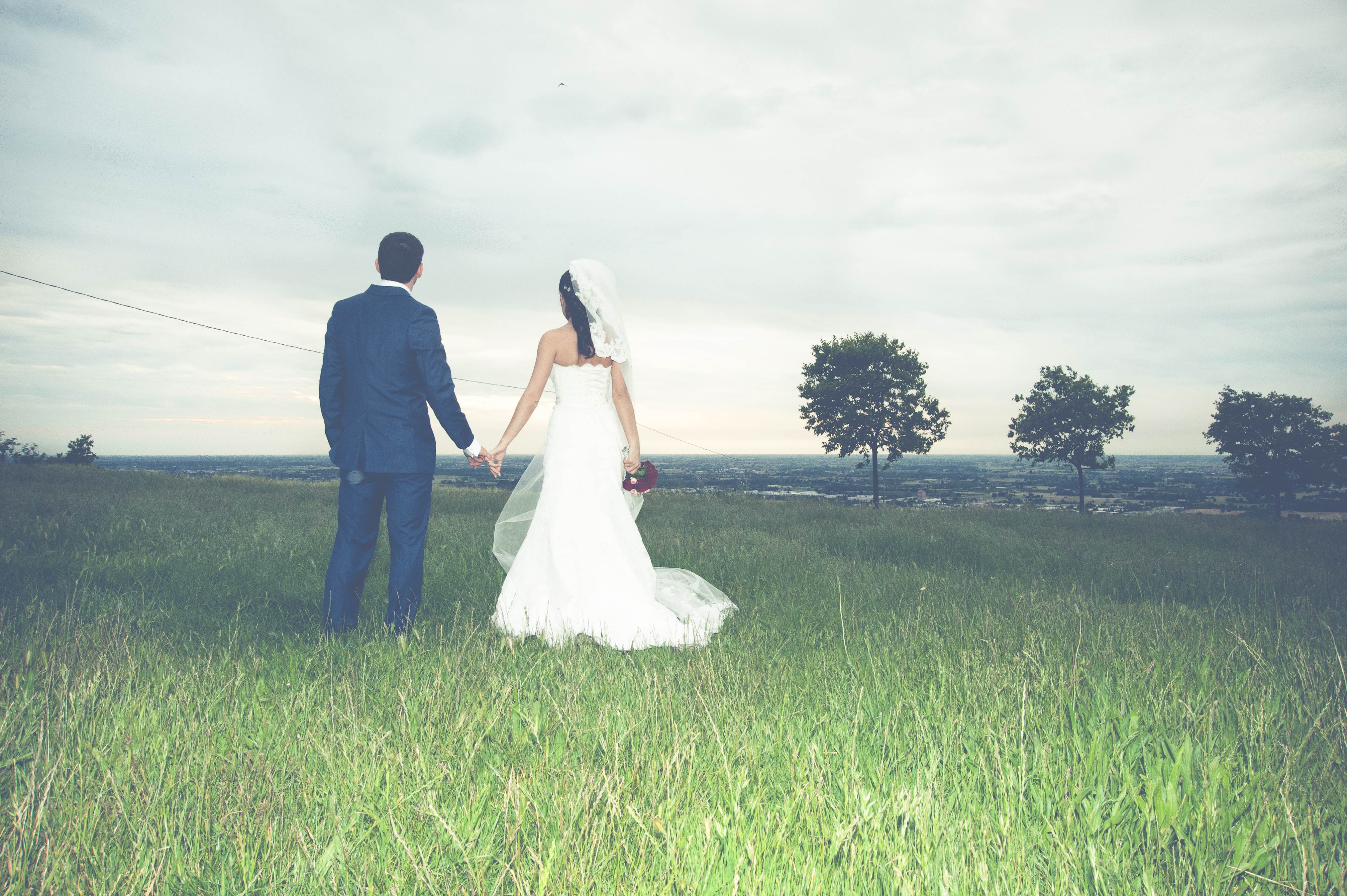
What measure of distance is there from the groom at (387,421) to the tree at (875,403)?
29.9 metres

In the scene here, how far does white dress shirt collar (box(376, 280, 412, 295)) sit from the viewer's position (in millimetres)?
4473

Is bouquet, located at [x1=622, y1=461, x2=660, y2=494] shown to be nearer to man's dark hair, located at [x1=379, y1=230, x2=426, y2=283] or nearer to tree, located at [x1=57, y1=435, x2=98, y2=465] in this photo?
man's dark hair, located at [x1=379, y1=230, x2=426, y2=283]

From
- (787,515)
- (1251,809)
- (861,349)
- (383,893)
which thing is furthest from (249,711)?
(861,349)

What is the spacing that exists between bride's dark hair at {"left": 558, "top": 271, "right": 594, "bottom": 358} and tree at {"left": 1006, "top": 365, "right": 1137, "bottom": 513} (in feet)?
116

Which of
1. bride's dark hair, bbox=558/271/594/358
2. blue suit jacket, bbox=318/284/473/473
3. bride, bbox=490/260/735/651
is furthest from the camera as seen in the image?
bride's dark hair, bbox=558/271/594/358

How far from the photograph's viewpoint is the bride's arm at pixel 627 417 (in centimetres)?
507

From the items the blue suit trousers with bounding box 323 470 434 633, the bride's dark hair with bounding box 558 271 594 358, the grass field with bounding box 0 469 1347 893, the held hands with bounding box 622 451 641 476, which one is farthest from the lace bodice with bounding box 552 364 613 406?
the grass field with bounding box 0 469 1347 893

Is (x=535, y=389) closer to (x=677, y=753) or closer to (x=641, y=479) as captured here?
(x=641, y=479)

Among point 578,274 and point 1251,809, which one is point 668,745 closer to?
point 1251,809

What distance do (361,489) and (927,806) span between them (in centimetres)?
414

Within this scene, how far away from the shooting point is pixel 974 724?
264 centimetres

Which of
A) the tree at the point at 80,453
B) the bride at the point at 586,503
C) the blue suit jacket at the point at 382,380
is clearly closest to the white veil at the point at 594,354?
the bride at the point at 586,503

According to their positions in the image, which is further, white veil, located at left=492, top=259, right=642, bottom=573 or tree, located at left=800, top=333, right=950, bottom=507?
tree, located at left=800, top=333, right=950, bottom=507

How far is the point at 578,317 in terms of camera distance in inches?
192
